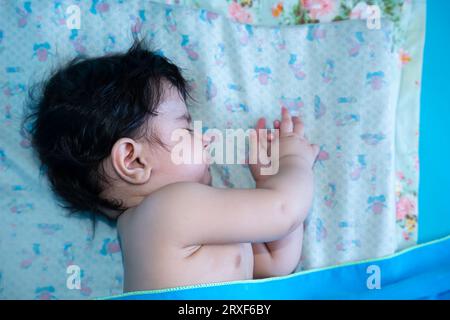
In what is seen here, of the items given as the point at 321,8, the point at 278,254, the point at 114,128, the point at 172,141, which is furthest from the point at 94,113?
the point at 321,8

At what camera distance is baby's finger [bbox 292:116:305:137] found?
1235 millimetres

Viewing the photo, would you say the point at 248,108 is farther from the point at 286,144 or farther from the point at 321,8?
the point at 321,8

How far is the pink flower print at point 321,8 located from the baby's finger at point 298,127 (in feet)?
0.96

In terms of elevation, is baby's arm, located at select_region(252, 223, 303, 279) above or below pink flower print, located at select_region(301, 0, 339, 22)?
below

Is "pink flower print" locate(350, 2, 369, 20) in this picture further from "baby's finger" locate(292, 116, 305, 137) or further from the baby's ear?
the baby's ear

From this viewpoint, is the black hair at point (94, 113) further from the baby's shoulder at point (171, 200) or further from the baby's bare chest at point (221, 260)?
the baby's bare chest at point (221, 260)

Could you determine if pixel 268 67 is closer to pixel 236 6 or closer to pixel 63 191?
pixel 236 6

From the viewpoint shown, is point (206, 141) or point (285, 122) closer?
point (206, 141)

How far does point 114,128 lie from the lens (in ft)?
3.43

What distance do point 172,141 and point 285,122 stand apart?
1.04 feet

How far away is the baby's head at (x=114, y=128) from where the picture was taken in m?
1.05

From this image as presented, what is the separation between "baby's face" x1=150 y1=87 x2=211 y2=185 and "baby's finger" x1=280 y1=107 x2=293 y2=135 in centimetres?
22

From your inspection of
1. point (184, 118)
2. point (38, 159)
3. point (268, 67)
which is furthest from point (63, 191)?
point (268, 67)

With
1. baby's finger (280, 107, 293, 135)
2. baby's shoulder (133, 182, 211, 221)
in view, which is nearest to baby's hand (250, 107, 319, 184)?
baby's finger (280, 107, 293, 135)
